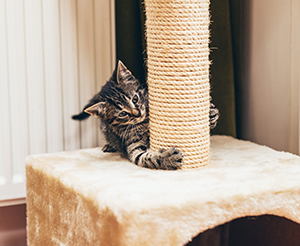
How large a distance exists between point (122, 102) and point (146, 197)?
0.45m

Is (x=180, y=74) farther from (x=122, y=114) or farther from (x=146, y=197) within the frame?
(x=146, y=197)

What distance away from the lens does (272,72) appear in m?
1.67

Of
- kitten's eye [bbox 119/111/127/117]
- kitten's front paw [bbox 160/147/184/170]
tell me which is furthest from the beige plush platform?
kitten's eye [bbox 119/111/127/117]

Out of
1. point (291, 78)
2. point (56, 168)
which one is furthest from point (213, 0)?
point (56, 168)

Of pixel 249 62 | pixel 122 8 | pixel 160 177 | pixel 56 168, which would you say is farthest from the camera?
pixel 249 62

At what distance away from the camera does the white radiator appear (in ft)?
4.89

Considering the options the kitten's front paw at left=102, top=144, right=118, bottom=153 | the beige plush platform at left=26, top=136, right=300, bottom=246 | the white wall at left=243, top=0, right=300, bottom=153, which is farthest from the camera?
the white wall at left=243, top=0, right=300, bottom=153

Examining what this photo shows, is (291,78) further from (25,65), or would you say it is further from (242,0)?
(25,65)

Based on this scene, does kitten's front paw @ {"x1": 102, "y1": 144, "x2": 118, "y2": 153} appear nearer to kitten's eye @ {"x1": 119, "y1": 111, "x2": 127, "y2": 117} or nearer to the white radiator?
kitten's eye @ {"x1": 119, "y1": 111, "x2": 127, "y2": 117}

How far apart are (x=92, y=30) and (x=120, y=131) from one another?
450mm

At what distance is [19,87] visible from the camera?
59.6 inches

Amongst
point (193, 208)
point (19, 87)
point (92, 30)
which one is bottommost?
point (193, 208)

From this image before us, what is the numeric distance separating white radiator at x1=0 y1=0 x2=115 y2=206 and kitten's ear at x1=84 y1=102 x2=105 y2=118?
1.17 feet

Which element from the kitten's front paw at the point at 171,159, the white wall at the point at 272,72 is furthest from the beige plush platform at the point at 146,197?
the white wall at the point at 272,72
